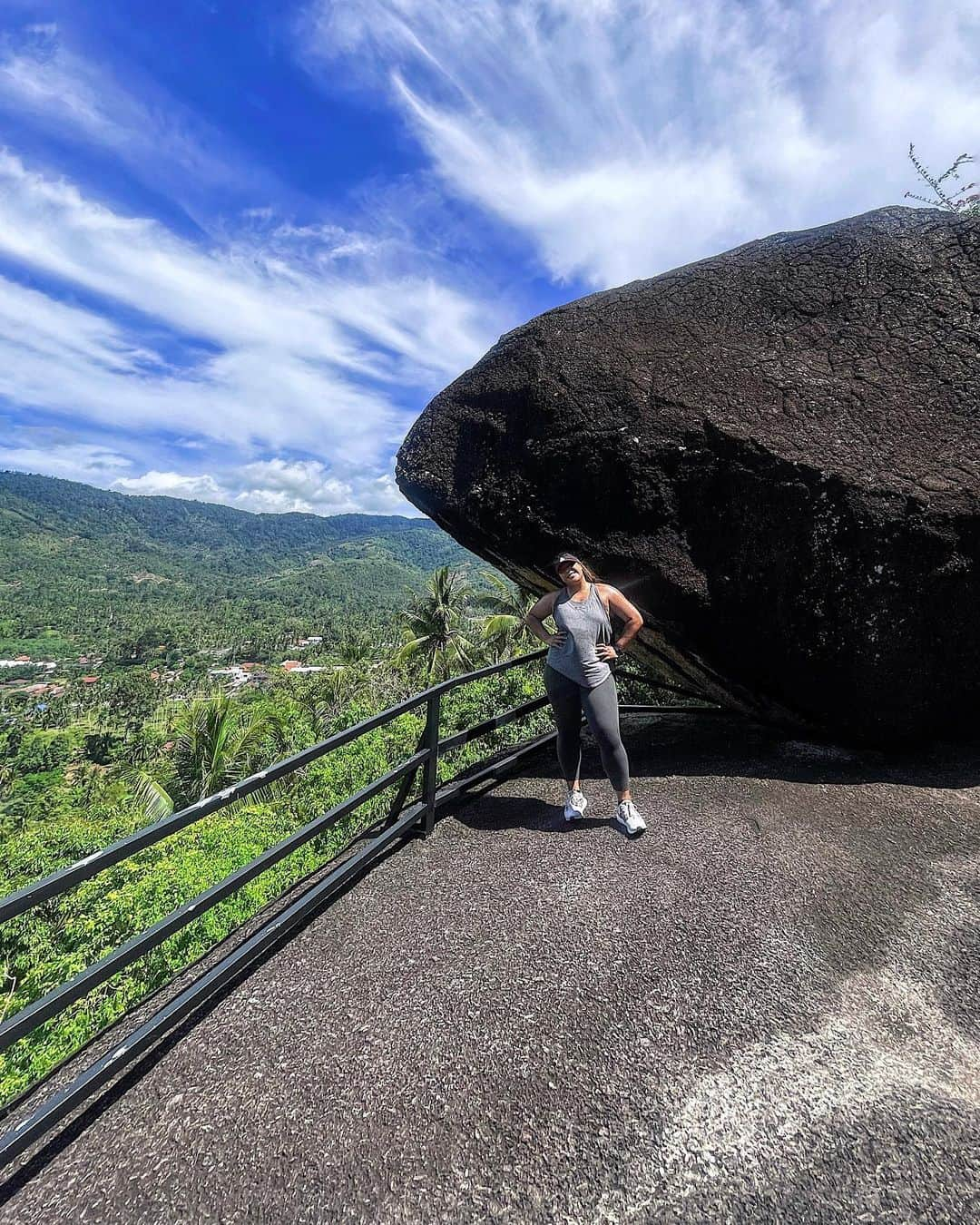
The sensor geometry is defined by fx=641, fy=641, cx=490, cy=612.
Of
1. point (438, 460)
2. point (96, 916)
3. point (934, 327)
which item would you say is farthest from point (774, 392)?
point (96, 916)

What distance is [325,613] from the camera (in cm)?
17100

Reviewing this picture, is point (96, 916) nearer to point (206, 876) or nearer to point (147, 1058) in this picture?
point (206, 876)

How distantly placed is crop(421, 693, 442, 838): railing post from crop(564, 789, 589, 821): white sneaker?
0.87 m

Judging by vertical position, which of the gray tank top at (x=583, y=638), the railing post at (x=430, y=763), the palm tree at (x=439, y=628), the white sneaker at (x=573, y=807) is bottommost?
the palm tree at (x=439, y=628)

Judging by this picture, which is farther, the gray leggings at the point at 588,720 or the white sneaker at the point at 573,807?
the white sneaker at the point at 573,807

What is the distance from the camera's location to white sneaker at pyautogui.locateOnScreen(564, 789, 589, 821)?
420 centimetres

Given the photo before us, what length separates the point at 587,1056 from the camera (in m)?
2.34

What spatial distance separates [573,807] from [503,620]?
19.1m

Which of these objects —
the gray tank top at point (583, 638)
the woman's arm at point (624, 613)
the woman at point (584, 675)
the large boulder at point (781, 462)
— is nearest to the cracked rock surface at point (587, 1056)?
the woman at point (584, 675)

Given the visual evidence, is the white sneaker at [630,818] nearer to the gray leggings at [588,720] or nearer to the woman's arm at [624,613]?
the gray leggings at [588,720]

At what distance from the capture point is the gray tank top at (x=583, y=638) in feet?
13.0

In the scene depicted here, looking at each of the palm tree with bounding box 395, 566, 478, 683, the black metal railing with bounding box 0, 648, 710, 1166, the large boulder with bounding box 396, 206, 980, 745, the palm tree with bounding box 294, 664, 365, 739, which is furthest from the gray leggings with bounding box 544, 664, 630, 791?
the palm tree with bounding box 294, 664, 365, 739

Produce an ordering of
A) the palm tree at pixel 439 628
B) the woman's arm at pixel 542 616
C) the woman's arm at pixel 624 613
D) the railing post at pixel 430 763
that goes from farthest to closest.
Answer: the palm tree at pixel 439 628, the woman's arm at pixel 542 616, the woman's arm at pixel 624 613, the railing post at pixel 430 763

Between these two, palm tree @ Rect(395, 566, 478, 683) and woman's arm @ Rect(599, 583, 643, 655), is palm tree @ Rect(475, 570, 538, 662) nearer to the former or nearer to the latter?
palm tree @ Rect(395, 566, 478, 683)
